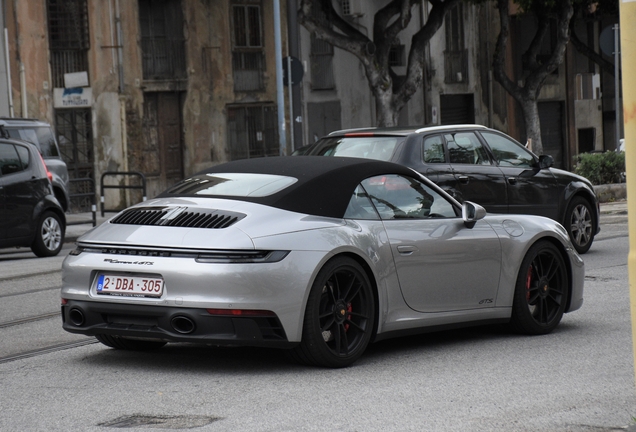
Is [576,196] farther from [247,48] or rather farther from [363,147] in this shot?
[247,48]

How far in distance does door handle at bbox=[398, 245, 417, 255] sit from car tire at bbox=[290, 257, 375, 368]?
38 centimetres

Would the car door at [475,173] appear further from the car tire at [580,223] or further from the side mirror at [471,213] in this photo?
the side mirror at [471,213]

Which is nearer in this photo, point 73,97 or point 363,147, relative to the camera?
point 363,147

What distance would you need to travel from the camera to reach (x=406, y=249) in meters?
7.75

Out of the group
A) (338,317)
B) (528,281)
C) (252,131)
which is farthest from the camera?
(252,131)

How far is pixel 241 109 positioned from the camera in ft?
113

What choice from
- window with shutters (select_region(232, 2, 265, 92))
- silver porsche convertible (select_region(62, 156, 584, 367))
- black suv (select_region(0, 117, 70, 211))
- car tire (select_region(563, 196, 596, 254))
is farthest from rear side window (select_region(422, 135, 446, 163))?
window with shutters (select_region(232, 2, 265, 92))

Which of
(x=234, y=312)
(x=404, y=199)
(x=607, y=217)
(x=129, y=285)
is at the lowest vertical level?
(x=607, y=217)

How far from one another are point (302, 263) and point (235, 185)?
1007 millimetres

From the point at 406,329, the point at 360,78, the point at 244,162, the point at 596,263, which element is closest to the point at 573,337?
the point at 406,329

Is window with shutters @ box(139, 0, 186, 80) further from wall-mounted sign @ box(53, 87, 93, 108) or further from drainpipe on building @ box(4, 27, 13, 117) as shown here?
drainpipe on building @ box(4, 27, 13, 117)

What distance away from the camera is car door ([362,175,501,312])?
779 cm

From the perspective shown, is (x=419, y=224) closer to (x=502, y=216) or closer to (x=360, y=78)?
(x=502, y=216)

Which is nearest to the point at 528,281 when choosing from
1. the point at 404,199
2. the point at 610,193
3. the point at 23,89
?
the point at 404,199
